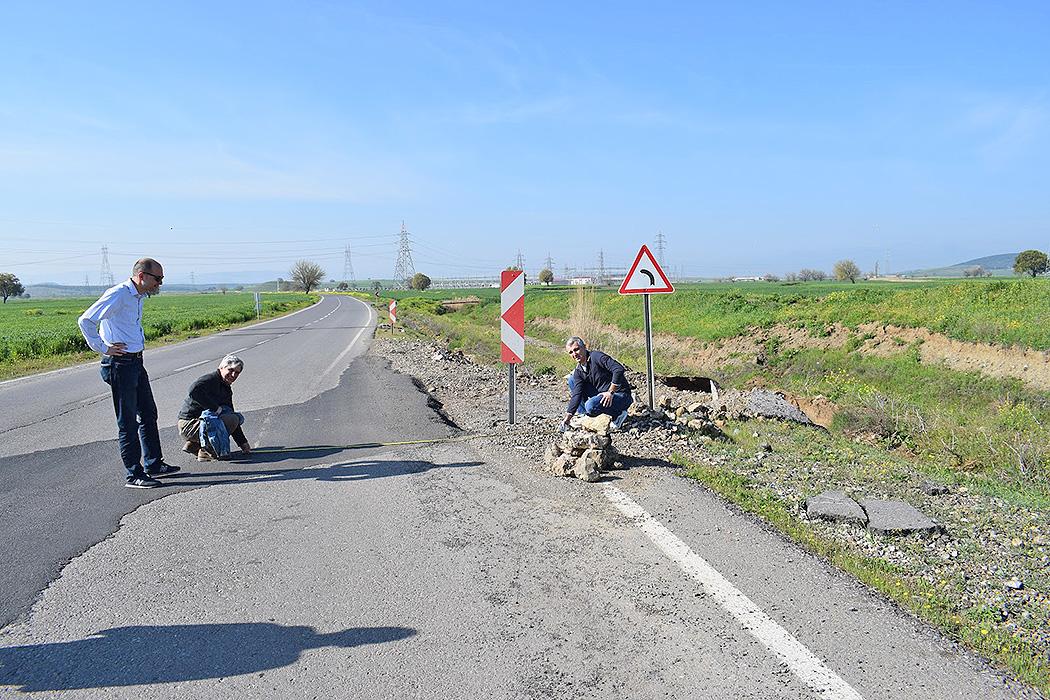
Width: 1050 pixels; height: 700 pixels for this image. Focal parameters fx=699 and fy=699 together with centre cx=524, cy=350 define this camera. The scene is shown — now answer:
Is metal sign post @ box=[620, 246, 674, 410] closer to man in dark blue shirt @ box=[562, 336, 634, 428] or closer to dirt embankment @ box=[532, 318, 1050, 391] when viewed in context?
man in dark blue shirt @ box=[562, 336, 634, 428]

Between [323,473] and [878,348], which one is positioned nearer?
[323,473]

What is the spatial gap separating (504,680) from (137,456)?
475 centimetres

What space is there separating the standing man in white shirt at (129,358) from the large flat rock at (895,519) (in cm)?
589

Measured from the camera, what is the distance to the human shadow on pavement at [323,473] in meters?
6.42

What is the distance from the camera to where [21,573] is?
13.9 ft

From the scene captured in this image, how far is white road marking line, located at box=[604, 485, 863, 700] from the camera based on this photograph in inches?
115

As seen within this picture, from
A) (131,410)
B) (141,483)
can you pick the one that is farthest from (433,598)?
(131,410)

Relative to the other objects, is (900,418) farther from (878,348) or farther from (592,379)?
(878,348)

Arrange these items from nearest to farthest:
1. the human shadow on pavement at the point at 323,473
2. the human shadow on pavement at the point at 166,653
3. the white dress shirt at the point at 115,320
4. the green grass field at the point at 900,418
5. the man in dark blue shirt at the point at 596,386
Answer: the human shadow on pavement at the point at 166,653 < the green grass field at the point at 900,418 < the white dress shirt at the point at 115,320 < the human shadow on pavement at the point at 323,473 < the man in dark blue shirt at the point at 596,386

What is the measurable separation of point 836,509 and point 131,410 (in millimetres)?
6006

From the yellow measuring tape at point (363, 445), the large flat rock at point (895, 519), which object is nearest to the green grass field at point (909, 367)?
the large flat rock at point (895, 519)

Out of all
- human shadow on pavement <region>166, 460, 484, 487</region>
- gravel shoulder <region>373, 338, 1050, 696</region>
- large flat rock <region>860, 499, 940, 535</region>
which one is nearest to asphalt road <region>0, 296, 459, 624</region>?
human shadow on pavement <region>166, 460, 484, 487</region>

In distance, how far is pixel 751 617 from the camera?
11.5ft

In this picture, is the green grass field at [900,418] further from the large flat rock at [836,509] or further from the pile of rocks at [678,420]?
the pile of rocks at [678,420]
